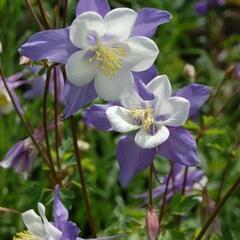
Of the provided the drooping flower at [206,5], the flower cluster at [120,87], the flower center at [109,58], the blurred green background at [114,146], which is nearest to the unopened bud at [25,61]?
the flower cluster at [120,87]

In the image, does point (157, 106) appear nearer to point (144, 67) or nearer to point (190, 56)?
point (144, 67)

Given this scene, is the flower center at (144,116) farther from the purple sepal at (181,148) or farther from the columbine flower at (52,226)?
the columbine flower at (52,226)

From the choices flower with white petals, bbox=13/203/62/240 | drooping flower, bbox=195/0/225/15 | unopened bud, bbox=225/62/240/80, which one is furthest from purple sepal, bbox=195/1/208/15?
flower with white petals, bbox=13/203/62/240

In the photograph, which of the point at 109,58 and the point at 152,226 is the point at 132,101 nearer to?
the point at 109,58

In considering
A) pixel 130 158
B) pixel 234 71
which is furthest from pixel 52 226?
pixel 234 71

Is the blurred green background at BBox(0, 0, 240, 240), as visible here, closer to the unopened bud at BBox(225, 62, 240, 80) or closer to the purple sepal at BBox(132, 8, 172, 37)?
the unopened bud at BBox(225, 62, 240, 80)

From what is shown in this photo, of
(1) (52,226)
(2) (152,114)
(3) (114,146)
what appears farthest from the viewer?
(3) (114,146)
